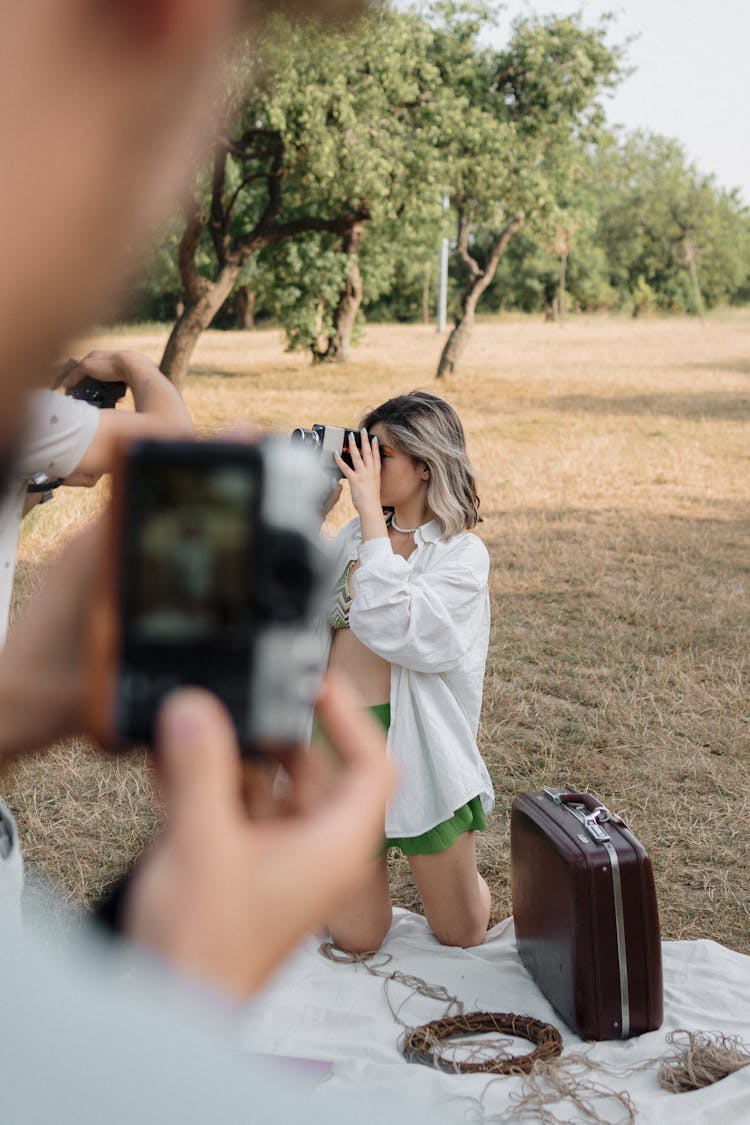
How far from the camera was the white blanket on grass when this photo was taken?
95.9 inches

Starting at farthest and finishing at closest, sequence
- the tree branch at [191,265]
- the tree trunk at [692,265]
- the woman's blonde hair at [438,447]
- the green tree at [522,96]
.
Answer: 1. the tree trunk at [692,265]
2. the green tree at [522,96]
3. the tree branch at [191,265]
4. the woman's blonde hair at [438,447]

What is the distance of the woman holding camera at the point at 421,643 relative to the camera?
2.98 m

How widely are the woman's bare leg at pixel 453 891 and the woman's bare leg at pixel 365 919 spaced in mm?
121

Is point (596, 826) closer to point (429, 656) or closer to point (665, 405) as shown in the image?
point (429, 656)

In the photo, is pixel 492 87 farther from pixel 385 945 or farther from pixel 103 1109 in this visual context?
pixel 103 1109

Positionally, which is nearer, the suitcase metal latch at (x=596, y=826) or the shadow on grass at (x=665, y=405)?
the suitcase metal latch at (x=596, y=826)

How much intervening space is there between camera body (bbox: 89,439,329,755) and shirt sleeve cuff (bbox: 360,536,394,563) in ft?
8.38

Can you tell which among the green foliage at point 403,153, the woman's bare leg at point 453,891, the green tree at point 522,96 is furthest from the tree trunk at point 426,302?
the woman's bare leg at point 453,891

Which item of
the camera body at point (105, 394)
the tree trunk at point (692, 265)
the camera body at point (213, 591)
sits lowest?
the camera body at point (213, 591)

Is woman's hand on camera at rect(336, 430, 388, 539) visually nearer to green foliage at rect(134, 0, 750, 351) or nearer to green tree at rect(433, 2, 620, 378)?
green foliage at rect(134, 0, 750, 351)

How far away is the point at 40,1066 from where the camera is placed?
31cm

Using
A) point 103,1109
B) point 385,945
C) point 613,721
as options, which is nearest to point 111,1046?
point 103,1109

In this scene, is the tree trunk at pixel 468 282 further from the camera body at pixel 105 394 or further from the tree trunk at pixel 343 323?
the camera body at pixel 105 394

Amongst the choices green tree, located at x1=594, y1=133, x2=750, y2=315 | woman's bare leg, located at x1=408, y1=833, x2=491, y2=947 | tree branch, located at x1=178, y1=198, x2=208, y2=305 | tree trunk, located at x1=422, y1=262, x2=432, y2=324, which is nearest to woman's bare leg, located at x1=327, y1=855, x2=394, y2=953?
woman's bare leg, located at x1=408, y1=833, x2=491, y2=947
